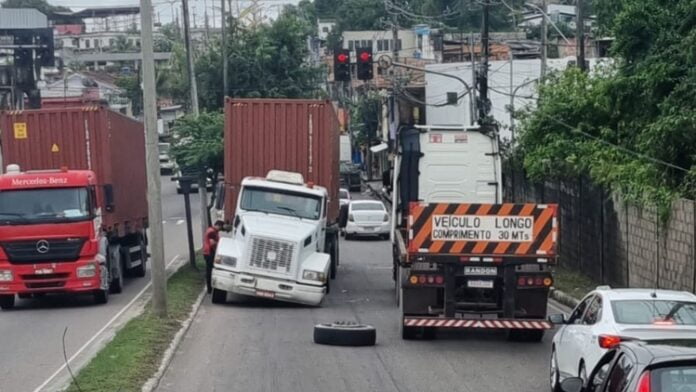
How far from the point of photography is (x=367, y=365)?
57.4 ft

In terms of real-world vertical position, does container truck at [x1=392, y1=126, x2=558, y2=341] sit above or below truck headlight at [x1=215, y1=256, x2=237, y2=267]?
above

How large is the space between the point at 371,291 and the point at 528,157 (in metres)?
9.12

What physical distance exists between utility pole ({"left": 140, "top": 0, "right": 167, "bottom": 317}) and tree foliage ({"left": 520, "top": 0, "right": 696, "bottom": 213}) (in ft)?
31.7

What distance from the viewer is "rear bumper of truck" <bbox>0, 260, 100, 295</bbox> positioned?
87.3ft

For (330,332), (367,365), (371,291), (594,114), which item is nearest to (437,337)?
(330,332)

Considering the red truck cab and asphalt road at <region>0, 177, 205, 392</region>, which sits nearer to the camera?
asphalt road at <region>0, 177, 205, 392</region>

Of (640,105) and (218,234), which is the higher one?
(640,105)

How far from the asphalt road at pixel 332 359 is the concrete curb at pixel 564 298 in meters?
0.74

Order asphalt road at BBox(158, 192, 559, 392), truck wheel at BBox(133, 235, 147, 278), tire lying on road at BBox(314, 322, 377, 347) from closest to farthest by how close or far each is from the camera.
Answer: asphalt road at BBox(158, 192, 559, 392)
tire lying on road at BBox(314, 322, 377, 347)
truck wheel at BBox(133, 235, 147, 278)

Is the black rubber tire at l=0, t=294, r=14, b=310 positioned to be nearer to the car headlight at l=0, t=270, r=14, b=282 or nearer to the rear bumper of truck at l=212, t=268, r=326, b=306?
the car headlight at l=0, t=270, r=14, b=282

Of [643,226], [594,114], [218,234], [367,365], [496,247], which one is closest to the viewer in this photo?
[367,365]

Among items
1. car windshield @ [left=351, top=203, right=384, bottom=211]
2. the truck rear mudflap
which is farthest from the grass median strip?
car windshield @ [left=351, top=203, right=384, bottom=211]

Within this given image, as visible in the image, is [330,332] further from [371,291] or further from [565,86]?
[565,86]

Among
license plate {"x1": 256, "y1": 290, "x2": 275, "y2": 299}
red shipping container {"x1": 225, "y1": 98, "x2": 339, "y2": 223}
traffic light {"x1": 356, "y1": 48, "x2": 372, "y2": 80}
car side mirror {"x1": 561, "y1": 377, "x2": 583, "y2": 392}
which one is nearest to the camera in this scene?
car side mirror {"x1": 561, "y1": 377, "x2": 583, "y2": 392}
